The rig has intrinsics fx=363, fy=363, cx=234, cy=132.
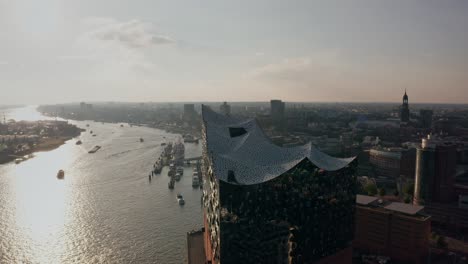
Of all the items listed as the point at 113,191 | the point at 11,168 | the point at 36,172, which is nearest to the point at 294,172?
the point at 113,191

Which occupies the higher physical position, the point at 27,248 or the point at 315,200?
the point at 315,200

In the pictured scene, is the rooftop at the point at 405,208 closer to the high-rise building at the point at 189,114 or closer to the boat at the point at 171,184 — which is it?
the boat at the point at 171,184

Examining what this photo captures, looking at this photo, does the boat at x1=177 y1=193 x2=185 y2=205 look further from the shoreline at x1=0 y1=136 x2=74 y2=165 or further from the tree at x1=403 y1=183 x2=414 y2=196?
the shoreline at x1=0 y1=136 x2=74 y2=165

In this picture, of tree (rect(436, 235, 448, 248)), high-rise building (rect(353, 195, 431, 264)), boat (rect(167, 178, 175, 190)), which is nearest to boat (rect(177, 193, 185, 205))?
boat (rect(167, 178, 175, 190))

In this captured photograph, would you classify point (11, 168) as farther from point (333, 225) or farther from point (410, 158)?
point (410, 158)

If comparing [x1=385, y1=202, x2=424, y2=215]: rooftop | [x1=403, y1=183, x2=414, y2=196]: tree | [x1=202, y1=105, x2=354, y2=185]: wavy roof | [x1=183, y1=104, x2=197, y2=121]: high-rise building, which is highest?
[x1=202, y1=105, x2=354, y2=185]: wavy roof
